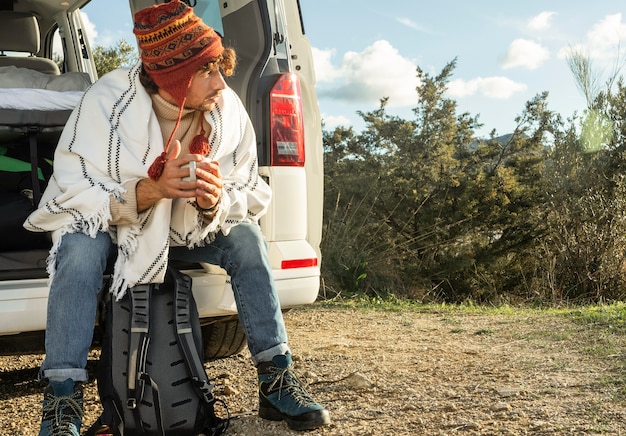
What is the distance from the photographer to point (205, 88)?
98.0 inches

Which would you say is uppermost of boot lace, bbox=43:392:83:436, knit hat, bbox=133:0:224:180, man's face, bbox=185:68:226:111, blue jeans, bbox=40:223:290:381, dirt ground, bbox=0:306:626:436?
knit hat, bbox=133:0:224:180

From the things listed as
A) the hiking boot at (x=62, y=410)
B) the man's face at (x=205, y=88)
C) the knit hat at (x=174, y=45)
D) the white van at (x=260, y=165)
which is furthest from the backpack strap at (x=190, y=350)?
the man's face at (x=205, y=88)

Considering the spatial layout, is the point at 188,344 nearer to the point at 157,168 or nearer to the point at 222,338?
the point at 157,168

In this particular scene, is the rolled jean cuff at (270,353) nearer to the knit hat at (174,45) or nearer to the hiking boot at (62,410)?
the hiking boot at (62,410)

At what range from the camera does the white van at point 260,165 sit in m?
2.62

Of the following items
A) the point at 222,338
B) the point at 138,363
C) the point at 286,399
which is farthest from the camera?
the point at 222,338

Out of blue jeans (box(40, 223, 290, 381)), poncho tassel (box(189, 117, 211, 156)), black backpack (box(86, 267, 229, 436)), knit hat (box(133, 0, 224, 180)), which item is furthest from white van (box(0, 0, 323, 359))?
knit hat (box(133, 0, 224, 180))

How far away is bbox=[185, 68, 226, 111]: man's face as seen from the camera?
2.48 m

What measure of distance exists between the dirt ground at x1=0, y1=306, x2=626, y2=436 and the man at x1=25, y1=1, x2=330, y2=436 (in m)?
0.32

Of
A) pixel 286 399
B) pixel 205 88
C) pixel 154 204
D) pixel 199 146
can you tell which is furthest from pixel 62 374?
pixel 205 88

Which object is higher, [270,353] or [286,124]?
[286,124]

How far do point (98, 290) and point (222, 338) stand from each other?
106 centimetres

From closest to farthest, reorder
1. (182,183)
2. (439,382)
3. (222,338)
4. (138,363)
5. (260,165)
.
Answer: (182,183)
(138,363)
(260,165)
(439,382)
(222,338)

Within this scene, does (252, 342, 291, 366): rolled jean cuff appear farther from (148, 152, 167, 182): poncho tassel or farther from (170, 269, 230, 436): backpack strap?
(148, 152, 167, 182): poncho tassel
